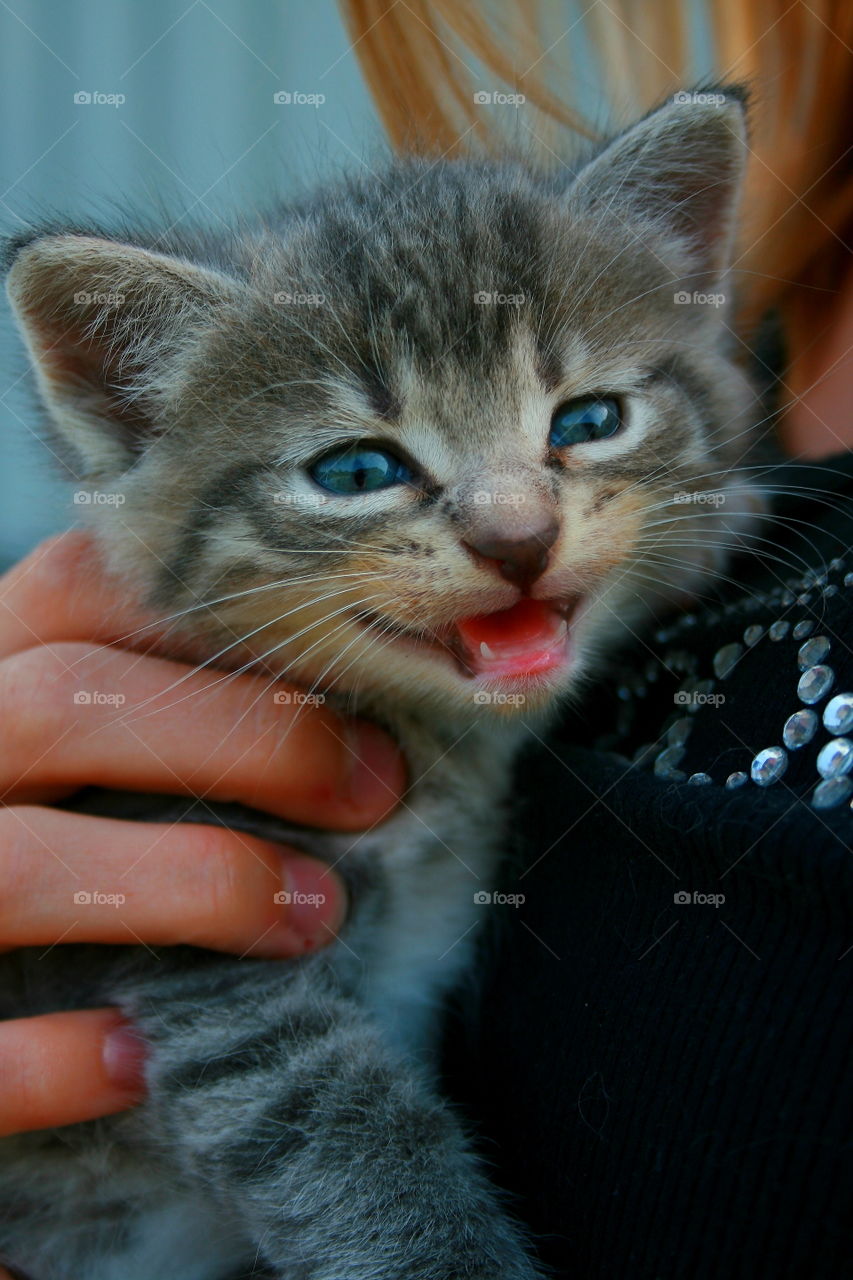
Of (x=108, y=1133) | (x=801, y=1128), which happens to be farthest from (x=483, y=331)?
(x=108, y=1133)

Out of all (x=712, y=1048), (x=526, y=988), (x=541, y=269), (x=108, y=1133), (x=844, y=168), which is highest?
(x=844, y=168)

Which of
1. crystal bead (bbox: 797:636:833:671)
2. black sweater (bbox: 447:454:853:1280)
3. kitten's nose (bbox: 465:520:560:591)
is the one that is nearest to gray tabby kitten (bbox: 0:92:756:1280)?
kitten's nose (bbox: 465:520:560:591)

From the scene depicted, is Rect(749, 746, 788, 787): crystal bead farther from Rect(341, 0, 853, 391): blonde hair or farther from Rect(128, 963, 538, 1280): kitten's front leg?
Rect(341, 0, 853, 391): blonde hair

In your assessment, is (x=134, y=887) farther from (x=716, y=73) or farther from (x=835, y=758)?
(x=716, y=73)

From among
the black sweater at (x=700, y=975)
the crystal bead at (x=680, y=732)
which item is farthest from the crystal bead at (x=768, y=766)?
the crystal bead at (x=680, y=732)

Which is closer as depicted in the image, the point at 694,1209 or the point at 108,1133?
the point at 694,1209

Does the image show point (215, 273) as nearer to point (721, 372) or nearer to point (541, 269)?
point (541, 269)
